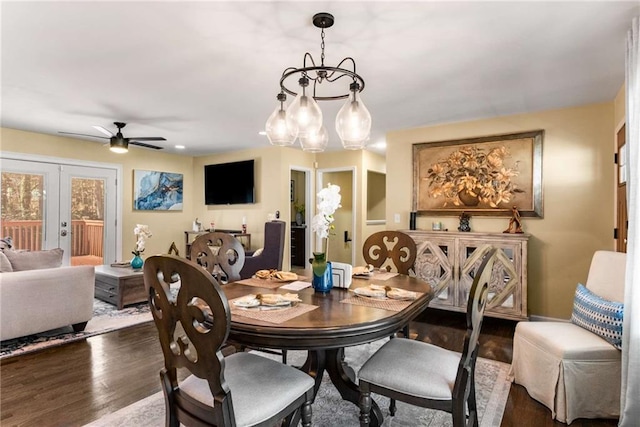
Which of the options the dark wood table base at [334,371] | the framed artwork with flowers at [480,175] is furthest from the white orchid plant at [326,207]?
the framed artwork with flowers at [480,175]

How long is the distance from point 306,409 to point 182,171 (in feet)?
21.4

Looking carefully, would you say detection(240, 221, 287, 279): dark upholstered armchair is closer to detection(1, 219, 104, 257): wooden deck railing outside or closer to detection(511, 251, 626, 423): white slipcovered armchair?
detection(1, 219, 104, 257): wooden deck railing outside

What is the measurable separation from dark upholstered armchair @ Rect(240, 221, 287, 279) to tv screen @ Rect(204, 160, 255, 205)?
1697 millimetres

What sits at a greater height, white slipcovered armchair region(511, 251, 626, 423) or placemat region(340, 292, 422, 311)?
placemat region(340, 292, 422, 311)

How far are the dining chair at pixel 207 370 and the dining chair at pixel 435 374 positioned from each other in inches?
12.6

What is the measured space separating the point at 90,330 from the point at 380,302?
322 cm

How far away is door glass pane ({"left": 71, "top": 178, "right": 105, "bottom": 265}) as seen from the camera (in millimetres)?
5688

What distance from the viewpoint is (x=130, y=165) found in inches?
250

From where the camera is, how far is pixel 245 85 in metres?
3.19

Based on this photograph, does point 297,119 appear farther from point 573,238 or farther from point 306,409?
point 573,238

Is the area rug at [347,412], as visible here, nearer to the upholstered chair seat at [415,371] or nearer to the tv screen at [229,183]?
the upholstered chair seat at [415,371]

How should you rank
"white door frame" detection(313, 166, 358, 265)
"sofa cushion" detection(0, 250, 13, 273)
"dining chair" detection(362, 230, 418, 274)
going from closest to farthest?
"dining chair" detection(362, 230, 418, 274), "sofa cushion" detection(0, 250, 13, 273), "white door frame" detection(313, 166, 358, 265)

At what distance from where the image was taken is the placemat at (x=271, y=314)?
1458 millimetres

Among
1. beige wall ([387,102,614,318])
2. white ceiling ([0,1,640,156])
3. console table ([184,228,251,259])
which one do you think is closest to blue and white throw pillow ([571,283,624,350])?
beige wall ([387,102,614,318])
